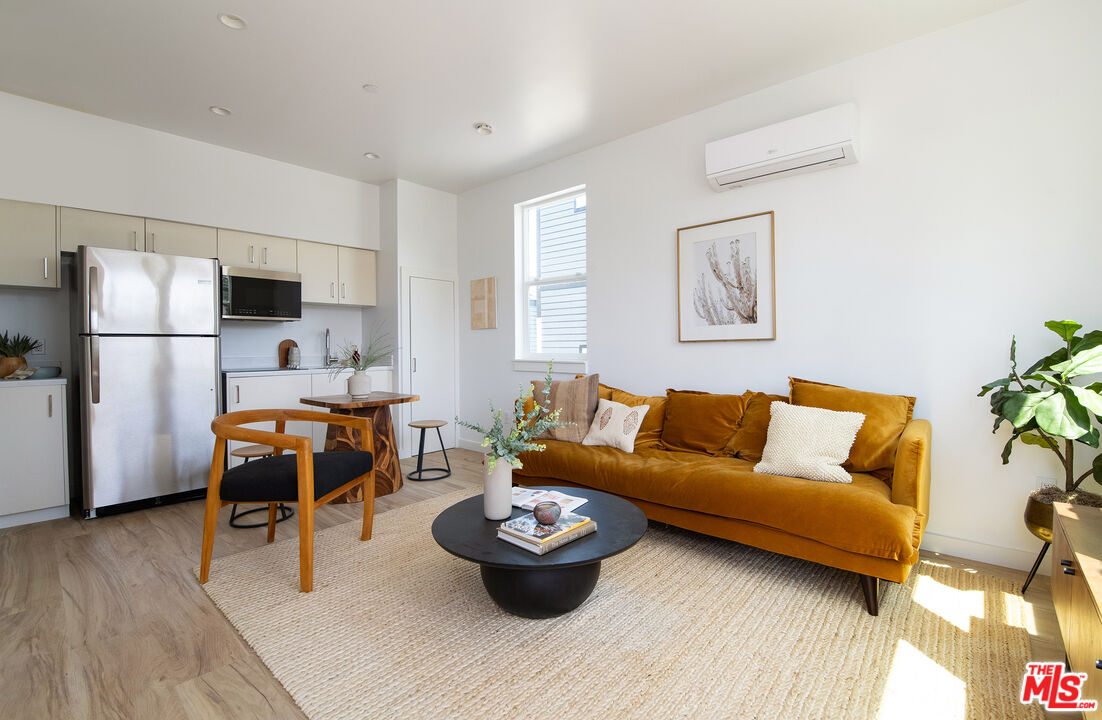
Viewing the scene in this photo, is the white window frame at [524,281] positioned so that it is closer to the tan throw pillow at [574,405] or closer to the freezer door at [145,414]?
the tan throw pillow at [574,405]

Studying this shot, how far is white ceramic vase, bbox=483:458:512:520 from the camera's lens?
213 cm

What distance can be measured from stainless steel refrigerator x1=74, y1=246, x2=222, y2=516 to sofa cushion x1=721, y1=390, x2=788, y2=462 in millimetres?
3757

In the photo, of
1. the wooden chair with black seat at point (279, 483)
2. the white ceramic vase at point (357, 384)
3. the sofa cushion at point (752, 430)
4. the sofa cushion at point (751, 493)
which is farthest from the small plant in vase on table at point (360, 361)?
the sofa cushion at point (752, 430)

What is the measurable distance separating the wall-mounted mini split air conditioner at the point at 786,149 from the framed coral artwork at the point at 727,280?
0.94ft

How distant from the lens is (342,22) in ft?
8.48

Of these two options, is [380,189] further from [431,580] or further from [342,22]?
[431,580]

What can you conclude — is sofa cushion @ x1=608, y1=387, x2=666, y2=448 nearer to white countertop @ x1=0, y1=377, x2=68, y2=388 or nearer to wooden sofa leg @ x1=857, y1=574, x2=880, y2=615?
wooden sofa leg @ x1=857, y1=574, x2=880, y2=615

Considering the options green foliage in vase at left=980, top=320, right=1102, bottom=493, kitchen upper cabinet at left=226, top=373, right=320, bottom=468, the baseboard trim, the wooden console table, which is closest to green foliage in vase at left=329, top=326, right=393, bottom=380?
kitchen upper cabinet at left=226, top=373, right=320, bottom=468

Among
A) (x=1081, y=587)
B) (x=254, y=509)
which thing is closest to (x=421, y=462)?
(x=254, y=509)

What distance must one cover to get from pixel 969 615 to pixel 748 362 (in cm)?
174

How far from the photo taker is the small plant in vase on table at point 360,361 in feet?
12.4

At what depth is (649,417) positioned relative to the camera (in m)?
3.47

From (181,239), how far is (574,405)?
3406 millimetres

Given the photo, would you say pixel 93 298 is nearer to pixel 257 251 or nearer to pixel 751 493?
pixel 257 251
